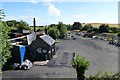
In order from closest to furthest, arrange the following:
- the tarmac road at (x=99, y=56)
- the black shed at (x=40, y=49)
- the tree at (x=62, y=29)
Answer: the tarmac road at (x=99, y=56) → the black shed at (x=40, y=49) → the tree at (x=62, y=29)

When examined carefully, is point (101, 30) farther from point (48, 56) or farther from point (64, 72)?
point (64, 72)

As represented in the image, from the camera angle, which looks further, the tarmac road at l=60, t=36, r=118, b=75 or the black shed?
the black shed

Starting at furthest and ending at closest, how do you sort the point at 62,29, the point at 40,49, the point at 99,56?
the point at 62,29 < the point at 99,56 < the point at 40,49

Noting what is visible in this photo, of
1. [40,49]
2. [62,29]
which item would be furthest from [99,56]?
[62,29]

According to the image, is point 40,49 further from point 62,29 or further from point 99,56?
point 62,29

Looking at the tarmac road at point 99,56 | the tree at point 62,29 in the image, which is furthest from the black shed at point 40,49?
the tree at point 62,29

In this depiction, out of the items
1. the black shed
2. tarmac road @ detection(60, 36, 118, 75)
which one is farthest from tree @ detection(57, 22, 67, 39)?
the black shed

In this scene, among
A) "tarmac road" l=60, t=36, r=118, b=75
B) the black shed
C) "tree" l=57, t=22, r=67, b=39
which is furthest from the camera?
"tree" l=57, t=22, r=67, b=39

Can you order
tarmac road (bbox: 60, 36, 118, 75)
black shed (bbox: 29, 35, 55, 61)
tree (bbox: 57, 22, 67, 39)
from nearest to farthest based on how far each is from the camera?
tarmac road (bbox: 60, 36, 118, 75), black shed (bbox: 29, 35, 55, 61), tree (bbox: 57, 22, 67, 39)

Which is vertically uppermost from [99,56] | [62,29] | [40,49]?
[62,29]

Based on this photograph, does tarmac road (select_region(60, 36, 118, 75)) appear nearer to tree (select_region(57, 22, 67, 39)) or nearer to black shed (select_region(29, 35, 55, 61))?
black shed (select_region(29, 35, 55, 61))

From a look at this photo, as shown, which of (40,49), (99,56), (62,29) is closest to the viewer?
(40,49)

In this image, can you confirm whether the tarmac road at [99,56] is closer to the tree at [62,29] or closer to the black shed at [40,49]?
the black shed at [40,49]

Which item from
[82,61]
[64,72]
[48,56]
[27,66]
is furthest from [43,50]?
[82,61]
